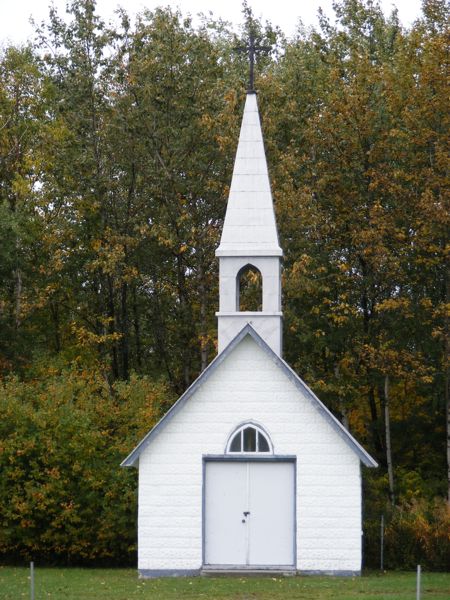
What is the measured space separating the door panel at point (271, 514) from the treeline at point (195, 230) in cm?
478

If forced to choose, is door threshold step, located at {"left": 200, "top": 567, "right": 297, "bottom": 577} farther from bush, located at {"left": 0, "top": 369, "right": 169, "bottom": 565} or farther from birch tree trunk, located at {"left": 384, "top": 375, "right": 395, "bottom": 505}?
birch tree trunk, located at {"left": 384, "top": 375, "right": 395, "bottom": 505}

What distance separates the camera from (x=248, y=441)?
83.8 ft

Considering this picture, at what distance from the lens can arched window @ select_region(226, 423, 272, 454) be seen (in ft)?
83.6

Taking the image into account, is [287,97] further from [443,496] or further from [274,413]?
[274,413]

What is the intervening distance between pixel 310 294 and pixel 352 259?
5.71 feet

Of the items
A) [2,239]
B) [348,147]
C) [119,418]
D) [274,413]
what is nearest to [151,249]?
[2,239]

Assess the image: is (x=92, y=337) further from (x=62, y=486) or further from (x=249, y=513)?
(x=249, y=513)

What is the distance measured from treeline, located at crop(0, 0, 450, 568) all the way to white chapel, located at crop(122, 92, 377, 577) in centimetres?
423

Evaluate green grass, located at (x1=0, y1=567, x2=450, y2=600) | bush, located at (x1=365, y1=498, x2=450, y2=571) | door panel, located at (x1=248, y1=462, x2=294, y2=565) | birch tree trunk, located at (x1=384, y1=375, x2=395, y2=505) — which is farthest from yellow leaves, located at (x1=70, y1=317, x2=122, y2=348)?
door panel, located at (x1=248, y1=462, x2=294, y2=565)

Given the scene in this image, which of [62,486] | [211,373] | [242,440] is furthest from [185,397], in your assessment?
[62,486]

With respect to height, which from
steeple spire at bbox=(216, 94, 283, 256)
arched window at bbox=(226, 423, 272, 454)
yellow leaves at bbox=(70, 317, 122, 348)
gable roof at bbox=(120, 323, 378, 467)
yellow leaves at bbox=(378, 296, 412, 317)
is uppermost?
steeple spire at bbox=(216, 94, 283, 256)

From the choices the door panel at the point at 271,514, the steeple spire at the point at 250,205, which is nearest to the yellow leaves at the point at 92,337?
the steeple spire at the point at 250,205

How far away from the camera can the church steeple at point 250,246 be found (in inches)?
1054

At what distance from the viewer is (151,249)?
1619 inches
